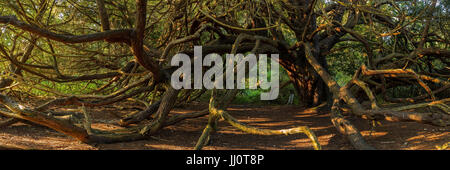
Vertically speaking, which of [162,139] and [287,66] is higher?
[287,66]

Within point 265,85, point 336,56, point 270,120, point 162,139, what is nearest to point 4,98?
point 162,139

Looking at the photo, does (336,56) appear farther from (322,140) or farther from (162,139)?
(162,139)

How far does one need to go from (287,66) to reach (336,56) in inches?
50.0

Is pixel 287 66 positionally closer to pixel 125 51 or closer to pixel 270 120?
pixel 270 120

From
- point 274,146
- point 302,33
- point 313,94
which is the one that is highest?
point 302,33

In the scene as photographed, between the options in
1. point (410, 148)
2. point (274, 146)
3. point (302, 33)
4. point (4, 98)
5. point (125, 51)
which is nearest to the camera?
point (4, 98)

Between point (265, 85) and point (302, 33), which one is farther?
point (265, 85)

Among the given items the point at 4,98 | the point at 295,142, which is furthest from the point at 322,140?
the point at 4,98

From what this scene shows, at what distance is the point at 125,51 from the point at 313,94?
343 centimetres

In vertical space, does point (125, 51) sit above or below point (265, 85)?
above

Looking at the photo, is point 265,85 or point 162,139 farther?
point 265,85

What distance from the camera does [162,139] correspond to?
3797 millimetres

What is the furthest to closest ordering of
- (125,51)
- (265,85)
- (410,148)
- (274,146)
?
(265,85) < (125,51) < (274,146) < (410,148)

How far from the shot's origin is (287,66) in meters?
6.10
